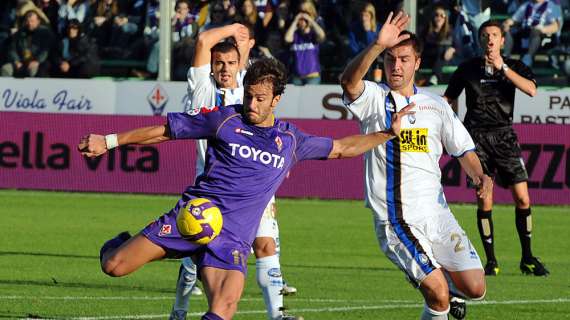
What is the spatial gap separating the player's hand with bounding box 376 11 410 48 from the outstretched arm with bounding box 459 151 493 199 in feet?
3.69

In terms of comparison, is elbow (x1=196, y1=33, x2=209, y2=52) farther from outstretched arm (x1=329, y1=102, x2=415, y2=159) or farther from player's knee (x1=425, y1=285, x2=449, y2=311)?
player's knee (x1=425, y1=285, x2=449, y2=311)

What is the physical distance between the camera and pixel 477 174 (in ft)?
31.3

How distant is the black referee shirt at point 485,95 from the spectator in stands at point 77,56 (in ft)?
44.2

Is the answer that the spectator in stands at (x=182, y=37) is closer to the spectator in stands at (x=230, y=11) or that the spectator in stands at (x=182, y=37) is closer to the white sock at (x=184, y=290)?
the spectator in stands at (x=230, y=11)

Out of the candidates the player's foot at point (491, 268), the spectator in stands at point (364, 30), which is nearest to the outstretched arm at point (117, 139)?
the player's foot at point (491, 268)

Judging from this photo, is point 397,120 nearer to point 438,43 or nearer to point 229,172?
point 229,172

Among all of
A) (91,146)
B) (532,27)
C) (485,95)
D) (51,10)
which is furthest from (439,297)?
(51,10)

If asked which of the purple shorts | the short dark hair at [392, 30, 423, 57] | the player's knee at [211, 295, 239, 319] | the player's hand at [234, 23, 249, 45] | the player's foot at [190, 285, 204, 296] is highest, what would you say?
the short dark hair at [392, 30, 423, 57]

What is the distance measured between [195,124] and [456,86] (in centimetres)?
608

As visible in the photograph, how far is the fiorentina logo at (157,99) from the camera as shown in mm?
24562

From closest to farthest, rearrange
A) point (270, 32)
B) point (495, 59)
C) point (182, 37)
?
1. point (495, 59)
2. point (270, 32)
3. point (182, 37)

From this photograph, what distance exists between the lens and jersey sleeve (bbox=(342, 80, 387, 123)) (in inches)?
370

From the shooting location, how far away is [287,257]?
1512cm

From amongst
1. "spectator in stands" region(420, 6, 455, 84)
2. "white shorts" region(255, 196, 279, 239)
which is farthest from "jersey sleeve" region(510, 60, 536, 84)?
"spectator in stands" region(420, 6, 455, 84)
